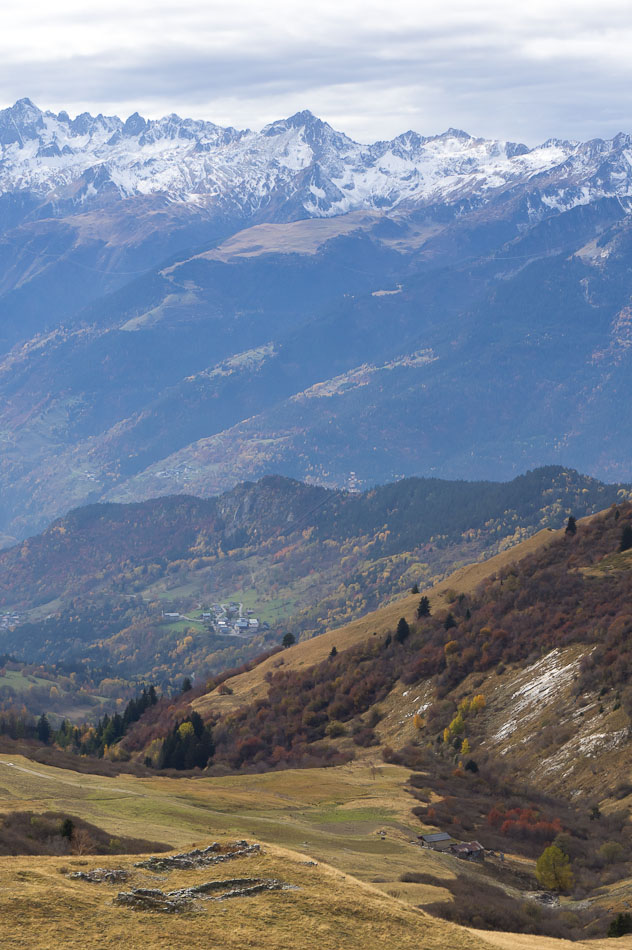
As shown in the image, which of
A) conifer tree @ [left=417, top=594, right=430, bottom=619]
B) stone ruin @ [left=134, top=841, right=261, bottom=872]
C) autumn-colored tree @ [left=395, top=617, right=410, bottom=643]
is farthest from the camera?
conifer tree @ [left=417, top=594, right=430, bottom=619]

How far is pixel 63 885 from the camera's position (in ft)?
143

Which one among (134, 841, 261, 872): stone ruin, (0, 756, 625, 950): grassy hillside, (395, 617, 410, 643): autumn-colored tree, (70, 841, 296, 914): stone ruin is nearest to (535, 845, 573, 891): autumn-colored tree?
(0, 756, 625, 950): grassy hillside

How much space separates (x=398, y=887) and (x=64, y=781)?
1306 inches

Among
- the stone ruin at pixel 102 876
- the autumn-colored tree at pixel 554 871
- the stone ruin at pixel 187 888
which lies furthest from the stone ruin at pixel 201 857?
the autumn-colored tree at pixel 554 871

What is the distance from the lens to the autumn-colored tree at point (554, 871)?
71750 mm

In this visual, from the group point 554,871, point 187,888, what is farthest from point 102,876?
point 554,871

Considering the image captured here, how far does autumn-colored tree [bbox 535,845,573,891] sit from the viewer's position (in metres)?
71.8

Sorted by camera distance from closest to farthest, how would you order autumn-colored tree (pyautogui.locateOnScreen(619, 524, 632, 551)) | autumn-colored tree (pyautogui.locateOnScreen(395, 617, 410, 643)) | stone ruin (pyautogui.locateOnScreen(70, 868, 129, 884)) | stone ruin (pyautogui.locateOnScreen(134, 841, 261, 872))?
1. stone ruin (pyautogui.locateOnScreen(70, 868, 129, 884))
2. stone ruin (pyautogui.locateOnScreen(134, 841, 261, 872))
3. autumn-colored tree (pyautogui.locateOnScreen(619, 524, 632, 551))
4. autumn-colored tree (pyautogui.locateOnScreen(395, 617, 410, 643))

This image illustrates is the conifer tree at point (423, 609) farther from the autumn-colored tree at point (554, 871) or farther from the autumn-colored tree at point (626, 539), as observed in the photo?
the autumn-colored tree at point (554, 871)

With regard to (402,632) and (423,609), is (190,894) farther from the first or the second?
(423,609)

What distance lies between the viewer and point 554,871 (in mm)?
72312

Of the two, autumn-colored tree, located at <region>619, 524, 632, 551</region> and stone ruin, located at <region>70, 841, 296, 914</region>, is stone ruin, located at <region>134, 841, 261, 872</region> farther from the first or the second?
autumn-colored tree, located at <region>619, 524, 632, 551</region>

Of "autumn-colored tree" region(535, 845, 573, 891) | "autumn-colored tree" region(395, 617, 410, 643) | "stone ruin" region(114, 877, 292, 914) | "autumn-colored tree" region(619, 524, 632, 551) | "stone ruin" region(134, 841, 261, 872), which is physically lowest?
"autumn-colored tree" region(395, 617, 410, 643)

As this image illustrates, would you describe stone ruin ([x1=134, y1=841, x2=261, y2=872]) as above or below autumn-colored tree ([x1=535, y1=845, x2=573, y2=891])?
above
